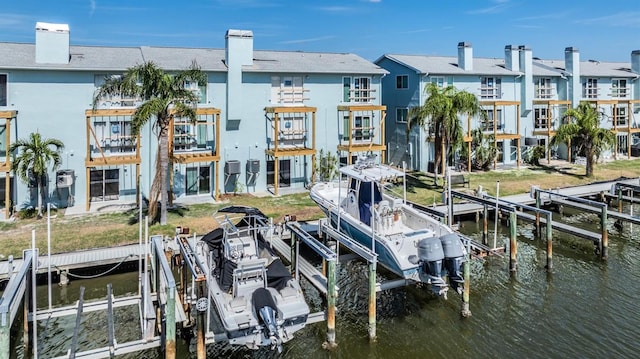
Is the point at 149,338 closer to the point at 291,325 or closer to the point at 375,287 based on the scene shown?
the point at 291,325

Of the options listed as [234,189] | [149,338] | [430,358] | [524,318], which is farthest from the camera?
[234,189]

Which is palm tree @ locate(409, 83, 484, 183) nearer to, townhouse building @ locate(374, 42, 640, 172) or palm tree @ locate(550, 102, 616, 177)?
townhouse building @ locate(374, 42, 640, 172)

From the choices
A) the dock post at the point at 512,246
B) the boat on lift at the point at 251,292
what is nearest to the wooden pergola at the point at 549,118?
the dock post at the point at 512,246

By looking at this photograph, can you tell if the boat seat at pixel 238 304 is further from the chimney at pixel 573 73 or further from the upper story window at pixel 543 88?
the chimney at pixel 573 73

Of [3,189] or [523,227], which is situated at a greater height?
[3,189]

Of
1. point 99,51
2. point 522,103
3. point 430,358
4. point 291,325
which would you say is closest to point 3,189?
point 99,51

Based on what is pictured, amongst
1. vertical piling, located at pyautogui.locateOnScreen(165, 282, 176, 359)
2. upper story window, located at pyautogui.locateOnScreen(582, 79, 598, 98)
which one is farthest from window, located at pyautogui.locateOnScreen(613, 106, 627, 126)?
vertical piling, located at pyautogui.locateOnScreen(165, 282, 176, 359)

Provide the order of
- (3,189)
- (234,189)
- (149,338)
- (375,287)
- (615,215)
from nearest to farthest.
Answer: (149,338) → (375,287) → (615,215) → (3,189) → (234,189)
